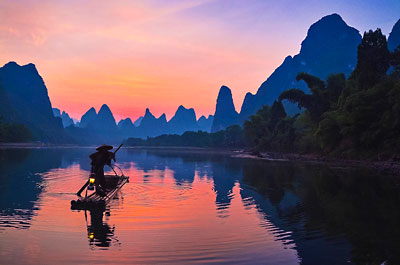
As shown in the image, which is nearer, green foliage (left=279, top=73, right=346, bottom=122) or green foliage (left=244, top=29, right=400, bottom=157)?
green foliage (left=244, top=29, right=400, bottom=157)

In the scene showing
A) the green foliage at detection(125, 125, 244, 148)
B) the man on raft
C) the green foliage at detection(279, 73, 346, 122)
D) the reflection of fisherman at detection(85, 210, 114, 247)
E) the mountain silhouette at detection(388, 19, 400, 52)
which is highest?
the mountain silhouette at detection(388, 19, 400, 52)

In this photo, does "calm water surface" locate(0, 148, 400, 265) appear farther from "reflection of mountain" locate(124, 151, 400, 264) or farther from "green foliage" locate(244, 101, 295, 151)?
"green foliage" locate(244, 101, 295, 151)

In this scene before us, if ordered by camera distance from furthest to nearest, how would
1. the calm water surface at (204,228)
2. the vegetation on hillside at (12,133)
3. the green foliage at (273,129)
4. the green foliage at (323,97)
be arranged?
the vegetation on hillside at (12,133)
the green foliage at (273,129)
the green foliage at (323,97)
the calm water surface at (204,228)

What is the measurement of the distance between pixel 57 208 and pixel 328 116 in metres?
47.3

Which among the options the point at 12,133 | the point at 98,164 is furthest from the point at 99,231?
the point at 12,133

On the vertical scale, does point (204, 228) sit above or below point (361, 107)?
below

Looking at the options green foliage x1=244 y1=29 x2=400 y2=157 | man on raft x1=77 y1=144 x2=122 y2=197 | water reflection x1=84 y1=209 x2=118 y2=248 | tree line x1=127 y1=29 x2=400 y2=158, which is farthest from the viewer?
tree line x1=127 y1=29 x2=400 y2=158

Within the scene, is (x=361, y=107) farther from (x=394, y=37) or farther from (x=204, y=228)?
(x=394, y=37)

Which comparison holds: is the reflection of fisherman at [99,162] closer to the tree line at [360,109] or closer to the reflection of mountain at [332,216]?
the reflection of mountain at [332,216]

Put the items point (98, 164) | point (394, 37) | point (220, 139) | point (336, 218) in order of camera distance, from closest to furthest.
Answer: point (336, 218) < point (98, 164) < point (220, 139) < point (394, 37)

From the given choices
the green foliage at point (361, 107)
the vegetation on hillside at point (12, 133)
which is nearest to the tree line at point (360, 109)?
the green foliage at point (361, 107)

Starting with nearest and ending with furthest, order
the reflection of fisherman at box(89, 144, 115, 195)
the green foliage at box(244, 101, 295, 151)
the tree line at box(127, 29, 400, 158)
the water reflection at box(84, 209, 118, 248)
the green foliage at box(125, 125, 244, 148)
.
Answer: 1. the water reflection at box(84, 209, 118, 248)
2. the reflection of fisherman at box(89, 144, 115, 195)
3. the tree line at box(127, 29, 400, 158)
4. the green foliage at box(244, 101, 295, 151)
5. the green foliage at box(125, 125, 244, 148)

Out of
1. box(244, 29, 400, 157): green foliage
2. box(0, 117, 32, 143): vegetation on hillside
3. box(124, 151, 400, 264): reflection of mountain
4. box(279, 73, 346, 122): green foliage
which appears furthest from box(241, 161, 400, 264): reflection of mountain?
box(0, 117, 32, 143): vegetation on hillside

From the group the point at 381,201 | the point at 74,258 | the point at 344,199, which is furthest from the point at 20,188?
the point at 381,201
